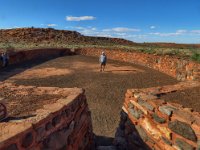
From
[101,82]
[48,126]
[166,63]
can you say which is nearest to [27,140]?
[48,126]

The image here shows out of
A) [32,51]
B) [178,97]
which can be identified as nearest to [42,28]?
[32,51]

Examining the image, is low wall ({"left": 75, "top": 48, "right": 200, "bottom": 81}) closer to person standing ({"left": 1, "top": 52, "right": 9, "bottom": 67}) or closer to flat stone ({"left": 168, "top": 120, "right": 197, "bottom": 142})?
flat stone ({"left": 168, "top": 120, "right": 197, "bottom": 142})

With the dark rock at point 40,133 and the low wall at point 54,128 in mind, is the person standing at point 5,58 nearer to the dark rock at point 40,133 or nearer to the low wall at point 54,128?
the low wall at point 54,128

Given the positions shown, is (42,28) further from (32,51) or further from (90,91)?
(90,91)

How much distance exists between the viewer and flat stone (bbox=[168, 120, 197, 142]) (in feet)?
15.7

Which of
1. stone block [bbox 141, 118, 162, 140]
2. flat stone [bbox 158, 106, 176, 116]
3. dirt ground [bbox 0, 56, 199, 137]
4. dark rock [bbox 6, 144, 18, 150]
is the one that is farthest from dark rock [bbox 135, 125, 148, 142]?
dark rock [bbox 6, 144, 18, 150]

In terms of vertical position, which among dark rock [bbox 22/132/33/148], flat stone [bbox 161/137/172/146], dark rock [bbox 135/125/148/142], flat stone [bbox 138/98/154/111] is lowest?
dark rock [bbox 135/125/148/142]

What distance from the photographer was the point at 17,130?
3.61 m

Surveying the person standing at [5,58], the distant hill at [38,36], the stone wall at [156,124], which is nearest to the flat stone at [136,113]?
the stone wall at [156,124]

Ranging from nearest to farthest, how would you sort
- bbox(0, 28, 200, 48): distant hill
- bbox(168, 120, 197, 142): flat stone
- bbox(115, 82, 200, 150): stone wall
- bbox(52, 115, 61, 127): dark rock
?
bbox(52, 115, 61, 127): dark rock → bbox(168, 120, 197, 142): flat stone → bbox(115, 82, 200, 150): stone wall → bbox(0, 28, 200, 48): distant hill

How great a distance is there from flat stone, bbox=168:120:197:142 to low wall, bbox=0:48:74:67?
68.2ft

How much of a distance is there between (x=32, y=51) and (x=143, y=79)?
14.8 m

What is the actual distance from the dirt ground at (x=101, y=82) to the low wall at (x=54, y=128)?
10.5 feet

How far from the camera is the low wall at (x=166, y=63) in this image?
15.8 m
